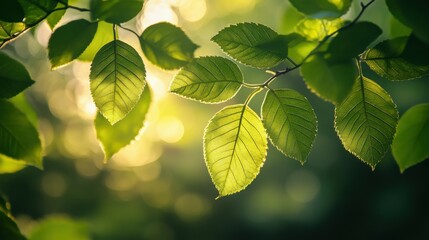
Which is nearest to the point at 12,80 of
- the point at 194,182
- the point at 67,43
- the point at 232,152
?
the point at 67,43

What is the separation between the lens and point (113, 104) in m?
0.59

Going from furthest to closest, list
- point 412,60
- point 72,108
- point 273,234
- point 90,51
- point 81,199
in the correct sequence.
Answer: point 72,108 < point 81,199 < point 273,234 < point 90,51 < point 412,60

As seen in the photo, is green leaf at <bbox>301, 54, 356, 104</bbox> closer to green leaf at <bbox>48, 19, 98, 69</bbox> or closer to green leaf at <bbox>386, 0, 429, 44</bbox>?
green leaf at <bbox>386, 0, 429, 44</bbox>

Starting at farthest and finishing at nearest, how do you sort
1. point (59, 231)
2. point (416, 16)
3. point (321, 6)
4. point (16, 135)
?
point (59, 231) < point (16, 135) < point (321, 6) < point (416, 16)

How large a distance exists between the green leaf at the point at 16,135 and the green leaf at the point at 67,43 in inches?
6.3

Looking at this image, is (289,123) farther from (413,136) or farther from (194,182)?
(194,182)

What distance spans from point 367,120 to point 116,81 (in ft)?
1.15

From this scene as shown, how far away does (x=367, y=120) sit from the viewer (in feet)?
1.87

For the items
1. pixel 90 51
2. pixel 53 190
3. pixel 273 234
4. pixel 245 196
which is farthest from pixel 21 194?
pixel 90 51

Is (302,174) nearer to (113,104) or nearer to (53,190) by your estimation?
(53,190)

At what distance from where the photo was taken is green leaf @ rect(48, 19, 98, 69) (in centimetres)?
61

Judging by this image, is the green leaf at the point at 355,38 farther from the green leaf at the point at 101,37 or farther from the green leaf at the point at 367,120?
the green leaf at the point at 101,37

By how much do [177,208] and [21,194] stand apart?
3.50 metres

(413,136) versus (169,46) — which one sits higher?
(169,46)
